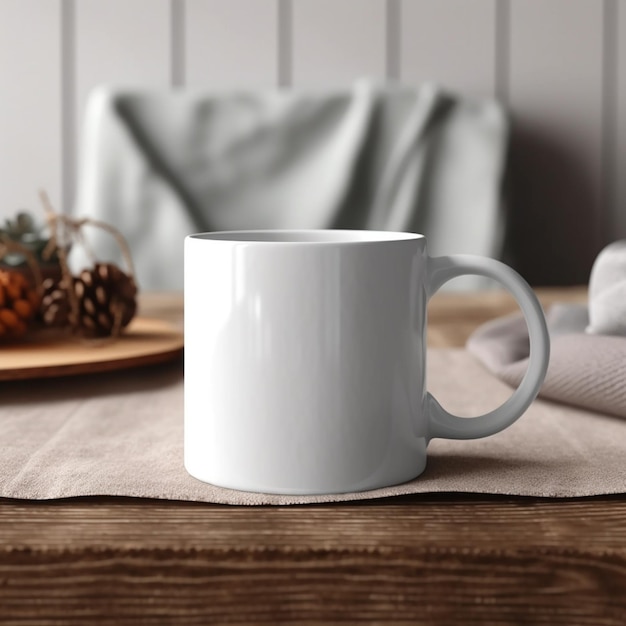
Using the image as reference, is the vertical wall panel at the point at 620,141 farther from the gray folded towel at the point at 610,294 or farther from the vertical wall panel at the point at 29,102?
the gray folded towel at the point at 610,294

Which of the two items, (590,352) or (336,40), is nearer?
(590,352)

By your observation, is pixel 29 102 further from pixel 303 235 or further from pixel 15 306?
pixel 303 235

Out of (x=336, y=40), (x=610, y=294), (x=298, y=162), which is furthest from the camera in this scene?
(x=336, y=40)

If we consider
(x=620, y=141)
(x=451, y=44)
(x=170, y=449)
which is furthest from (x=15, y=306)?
(x=620, y=141)

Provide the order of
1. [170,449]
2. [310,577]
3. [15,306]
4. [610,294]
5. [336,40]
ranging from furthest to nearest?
[336,40]
[15,306]
[610,294]
[170,449]
[310,577]

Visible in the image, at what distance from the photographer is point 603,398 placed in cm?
48

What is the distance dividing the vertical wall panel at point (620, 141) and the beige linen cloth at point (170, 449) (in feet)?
4.13

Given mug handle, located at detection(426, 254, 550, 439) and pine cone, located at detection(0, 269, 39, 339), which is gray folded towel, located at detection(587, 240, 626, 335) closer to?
mug handle, located at detection(426, 254, 550, 439)

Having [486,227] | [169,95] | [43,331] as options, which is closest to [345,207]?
[486,227]

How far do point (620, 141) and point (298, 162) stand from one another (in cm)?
67

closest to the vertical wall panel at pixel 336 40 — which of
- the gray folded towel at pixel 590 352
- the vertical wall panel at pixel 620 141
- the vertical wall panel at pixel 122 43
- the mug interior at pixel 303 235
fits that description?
the vertical wall panel at pixel 122 43

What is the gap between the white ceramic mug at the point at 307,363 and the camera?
352mm

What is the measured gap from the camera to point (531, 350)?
39cm

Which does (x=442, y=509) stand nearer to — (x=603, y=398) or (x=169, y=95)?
(x=603, y=398)
